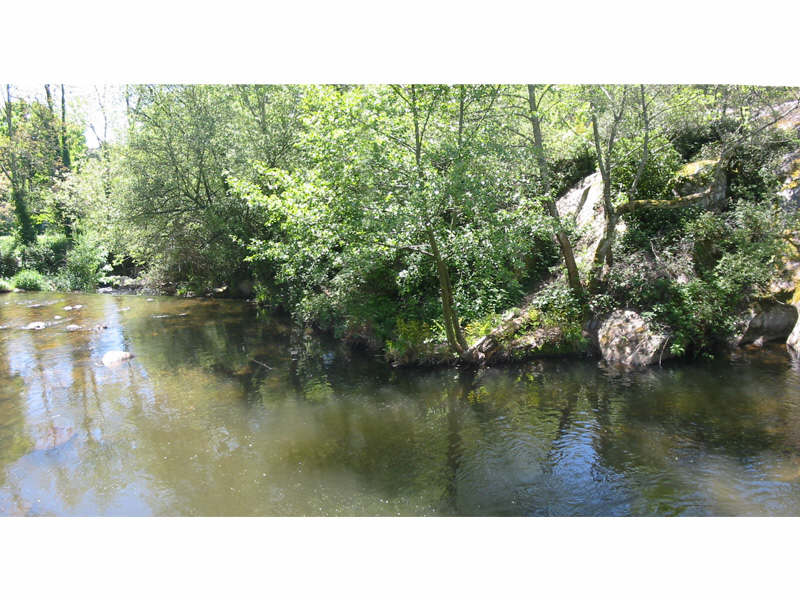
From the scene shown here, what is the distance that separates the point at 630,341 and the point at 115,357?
690 cm

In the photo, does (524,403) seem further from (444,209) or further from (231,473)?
(231,473)

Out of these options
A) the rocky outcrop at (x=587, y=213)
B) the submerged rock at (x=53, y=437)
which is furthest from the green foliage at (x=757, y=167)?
the submerged rock at (x=53, y=437)

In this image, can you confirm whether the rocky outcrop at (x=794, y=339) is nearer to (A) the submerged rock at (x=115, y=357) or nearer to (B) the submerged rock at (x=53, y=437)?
(B) the submerged rock at (x=53, y=437)

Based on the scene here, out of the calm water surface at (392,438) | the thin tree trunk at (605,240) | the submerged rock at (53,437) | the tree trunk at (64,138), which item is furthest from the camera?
the tree trunk at (64,138)

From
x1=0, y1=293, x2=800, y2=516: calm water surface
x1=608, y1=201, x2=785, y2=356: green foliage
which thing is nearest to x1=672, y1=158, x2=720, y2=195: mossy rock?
x1=608, y1=201, x2=785, y2=356: green foliage

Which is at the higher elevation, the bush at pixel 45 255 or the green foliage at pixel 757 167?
the green foliage at pixel 757 167

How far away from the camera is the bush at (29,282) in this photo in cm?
1366

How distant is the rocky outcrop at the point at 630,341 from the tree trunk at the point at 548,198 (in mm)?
638

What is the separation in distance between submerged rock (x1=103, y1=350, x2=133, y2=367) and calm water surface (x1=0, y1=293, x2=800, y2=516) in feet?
0.67

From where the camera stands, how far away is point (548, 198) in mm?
5691

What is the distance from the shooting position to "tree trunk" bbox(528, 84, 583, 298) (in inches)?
233

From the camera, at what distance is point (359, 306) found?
7.39 metres
